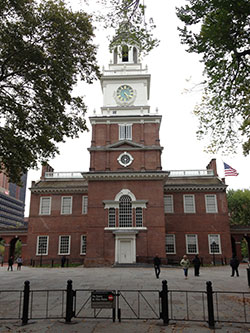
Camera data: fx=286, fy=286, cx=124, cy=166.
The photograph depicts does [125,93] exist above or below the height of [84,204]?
above

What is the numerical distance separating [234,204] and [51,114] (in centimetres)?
4169

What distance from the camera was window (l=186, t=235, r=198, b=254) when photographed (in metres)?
33.1

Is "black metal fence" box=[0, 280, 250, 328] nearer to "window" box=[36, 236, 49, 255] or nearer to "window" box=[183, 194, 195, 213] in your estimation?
"window" box=[183, 194, 195, 213]

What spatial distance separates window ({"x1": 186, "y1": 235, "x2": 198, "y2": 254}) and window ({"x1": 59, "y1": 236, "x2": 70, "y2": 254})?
14080 millimetres

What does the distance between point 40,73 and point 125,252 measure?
19422mm

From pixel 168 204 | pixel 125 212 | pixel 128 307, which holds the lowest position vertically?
pixel 128 307

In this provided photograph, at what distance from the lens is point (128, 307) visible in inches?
366

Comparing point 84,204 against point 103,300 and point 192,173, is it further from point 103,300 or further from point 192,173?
point 103,300

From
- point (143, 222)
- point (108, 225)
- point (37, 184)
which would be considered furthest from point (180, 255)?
point (37, 184)

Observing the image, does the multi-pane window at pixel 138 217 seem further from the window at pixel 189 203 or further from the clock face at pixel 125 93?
the clock face at pixel 125 93

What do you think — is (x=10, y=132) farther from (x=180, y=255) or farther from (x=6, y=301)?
(x=180, y=255)

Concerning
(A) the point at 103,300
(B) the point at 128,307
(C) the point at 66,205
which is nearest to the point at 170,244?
(C) the point at 66,205

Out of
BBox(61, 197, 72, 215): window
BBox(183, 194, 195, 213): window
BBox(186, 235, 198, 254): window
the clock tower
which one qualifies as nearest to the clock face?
the clock tower

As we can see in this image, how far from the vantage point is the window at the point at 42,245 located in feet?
111
